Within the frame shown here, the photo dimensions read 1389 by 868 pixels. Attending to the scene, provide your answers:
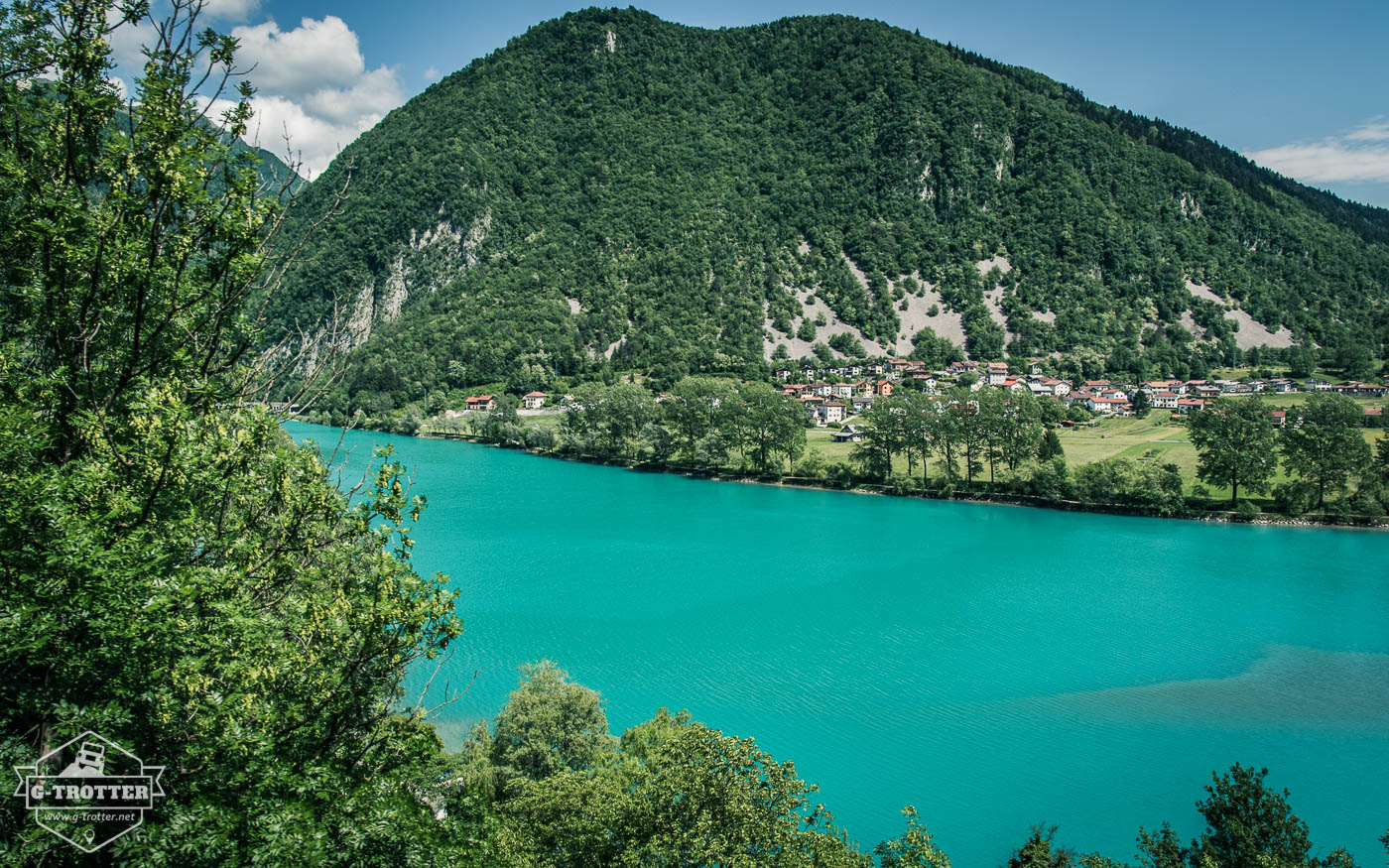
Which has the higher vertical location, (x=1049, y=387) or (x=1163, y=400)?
(x=1049, y=387)

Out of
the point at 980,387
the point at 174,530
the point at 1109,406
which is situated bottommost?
the point at 174,530

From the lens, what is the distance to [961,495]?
46.0m

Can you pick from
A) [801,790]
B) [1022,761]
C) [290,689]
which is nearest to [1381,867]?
[1022,761]

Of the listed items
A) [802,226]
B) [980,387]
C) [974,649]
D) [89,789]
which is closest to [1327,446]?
[974,649]

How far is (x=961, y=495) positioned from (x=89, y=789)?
46.7 metres

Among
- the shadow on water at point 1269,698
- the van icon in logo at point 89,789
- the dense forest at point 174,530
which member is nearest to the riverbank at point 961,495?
the shadow on water at point 1269,698

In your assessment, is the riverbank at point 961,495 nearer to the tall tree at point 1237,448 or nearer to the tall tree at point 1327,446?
the tall tree at point 1237,448

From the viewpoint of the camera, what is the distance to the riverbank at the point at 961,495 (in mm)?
38188

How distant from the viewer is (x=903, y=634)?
2438 centimetres

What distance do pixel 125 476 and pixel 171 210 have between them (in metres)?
1.88

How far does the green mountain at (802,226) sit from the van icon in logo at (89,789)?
83.5 metres

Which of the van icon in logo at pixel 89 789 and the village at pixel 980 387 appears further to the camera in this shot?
the village at pixel 980 387

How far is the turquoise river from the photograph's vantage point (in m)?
15.7

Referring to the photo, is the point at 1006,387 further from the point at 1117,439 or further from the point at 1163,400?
the point at 1117,439
